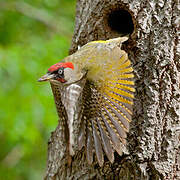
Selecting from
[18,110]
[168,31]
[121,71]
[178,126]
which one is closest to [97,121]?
[121,71]

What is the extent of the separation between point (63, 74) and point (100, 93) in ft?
0.99

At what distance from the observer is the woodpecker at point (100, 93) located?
7.50ft

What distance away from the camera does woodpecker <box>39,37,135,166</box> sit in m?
2.29

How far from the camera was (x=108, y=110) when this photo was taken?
2.35m

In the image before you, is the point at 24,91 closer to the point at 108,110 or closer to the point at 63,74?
the point at 63,74

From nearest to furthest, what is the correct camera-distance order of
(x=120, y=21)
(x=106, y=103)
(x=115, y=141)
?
(x=115, y=141), (x=106, y=103), (x=120, y=21)

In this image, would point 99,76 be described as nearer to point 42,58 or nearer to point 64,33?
point 42,58

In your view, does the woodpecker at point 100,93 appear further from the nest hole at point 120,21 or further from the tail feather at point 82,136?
the nest hole at point 120,21

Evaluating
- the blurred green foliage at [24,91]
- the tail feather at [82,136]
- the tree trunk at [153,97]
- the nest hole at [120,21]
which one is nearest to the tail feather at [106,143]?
the tail feather at [82,136]

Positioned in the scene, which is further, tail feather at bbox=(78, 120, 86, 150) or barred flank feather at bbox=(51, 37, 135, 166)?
tail feather at bbox=(78, 120, 86, 150)

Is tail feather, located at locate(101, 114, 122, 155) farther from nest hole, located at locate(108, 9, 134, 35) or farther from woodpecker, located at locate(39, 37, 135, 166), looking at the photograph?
nest hole, located at locate(108, 9, 134, 35)

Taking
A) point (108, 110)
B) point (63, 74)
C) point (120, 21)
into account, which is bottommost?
point (108, 110)

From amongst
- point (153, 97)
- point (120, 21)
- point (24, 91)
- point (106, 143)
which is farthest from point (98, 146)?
point (24, 91)

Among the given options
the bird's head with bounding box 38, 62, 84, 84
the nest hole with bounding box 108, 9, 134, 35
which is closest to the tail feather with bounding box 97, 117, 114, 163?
the bird's head with bounding box 38, 62, 84, 84
